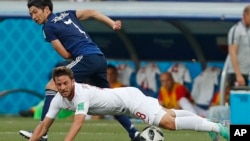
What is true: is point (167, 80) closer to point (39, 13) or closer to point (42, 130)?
point (39, 13)

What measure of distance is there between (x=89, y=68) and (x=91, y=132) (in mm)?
2377

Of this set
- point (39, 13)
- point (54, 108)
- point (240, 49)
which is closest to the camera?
point (54, 108)

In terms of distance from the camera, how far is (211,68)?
63.8ft

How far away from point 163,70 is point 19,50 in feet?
9.10

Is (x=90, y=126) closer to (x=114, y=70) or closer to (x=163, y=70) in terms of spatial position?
(x=114, y=70)

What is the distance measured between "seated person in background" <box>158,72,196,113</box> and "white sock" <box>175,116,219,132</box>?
7267 mm

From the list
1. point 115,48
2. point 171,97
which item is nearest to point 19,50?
point 115,48

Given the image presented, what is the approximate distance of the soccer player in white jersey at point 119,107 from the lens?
37.0ft

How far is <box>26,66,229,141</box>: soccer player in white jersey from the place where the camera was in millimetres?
11289

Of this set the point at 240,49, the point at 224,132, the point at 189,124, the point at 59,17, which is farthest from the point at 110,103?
the point at 240,49

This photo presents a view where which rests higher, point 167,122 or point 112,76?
point 112,76

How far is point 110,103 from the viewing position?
454 inches

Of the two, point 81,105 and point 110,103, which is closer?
point 81,105

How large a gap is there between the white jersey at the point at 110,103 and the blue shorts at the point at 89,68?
878 millimetres
